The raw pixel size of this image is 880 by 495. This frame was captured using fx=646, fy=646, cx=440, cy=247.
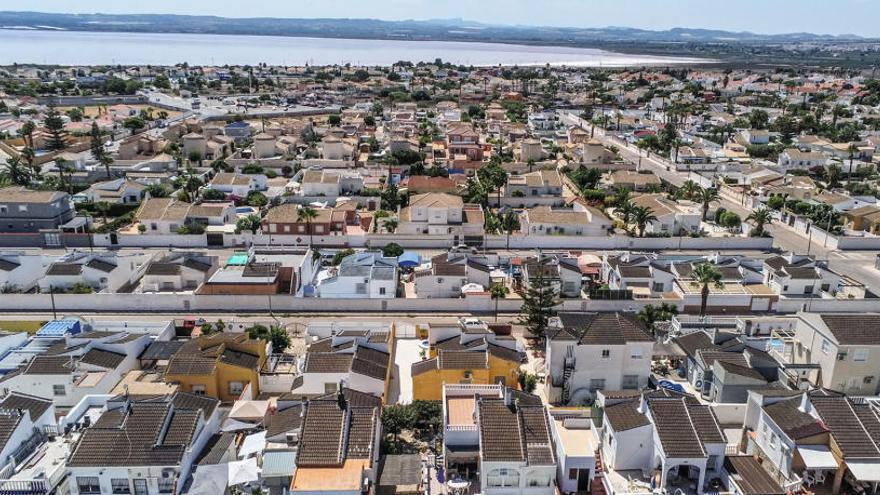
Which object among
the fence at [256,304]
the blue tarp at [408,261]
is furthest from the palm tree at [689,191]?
the blue tarp at [408,261]

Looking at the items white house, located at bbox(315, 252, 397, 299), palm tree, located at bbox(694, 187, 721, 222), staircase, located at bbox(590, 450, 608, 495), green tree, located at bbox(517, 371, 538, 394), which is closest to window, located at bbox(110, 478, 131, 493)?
staircase, located at bbox(590, 450, 608, 495)

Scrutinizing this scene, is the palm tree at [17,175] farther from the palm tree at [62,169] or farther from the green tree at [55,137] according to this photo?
the green tree at [55,137]

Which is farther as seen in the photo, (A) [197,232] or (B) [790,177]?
(B) [790,177]

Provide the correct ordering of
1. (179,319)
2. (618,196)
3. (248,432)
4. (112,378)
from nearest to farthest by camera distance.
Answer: (248,432) → (112,378) → (179,319) → (618,196)

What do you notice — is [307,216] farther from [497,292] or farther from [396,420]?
[396,420]

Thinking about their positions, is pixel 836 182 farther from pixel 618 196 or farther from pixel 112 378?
pixel 112 378

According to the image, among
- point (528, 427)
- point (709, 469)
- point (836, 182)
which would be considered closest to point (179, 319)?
point (528, 427)

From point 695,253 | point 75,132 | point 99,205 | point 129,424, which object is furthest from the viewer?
point 75,132
